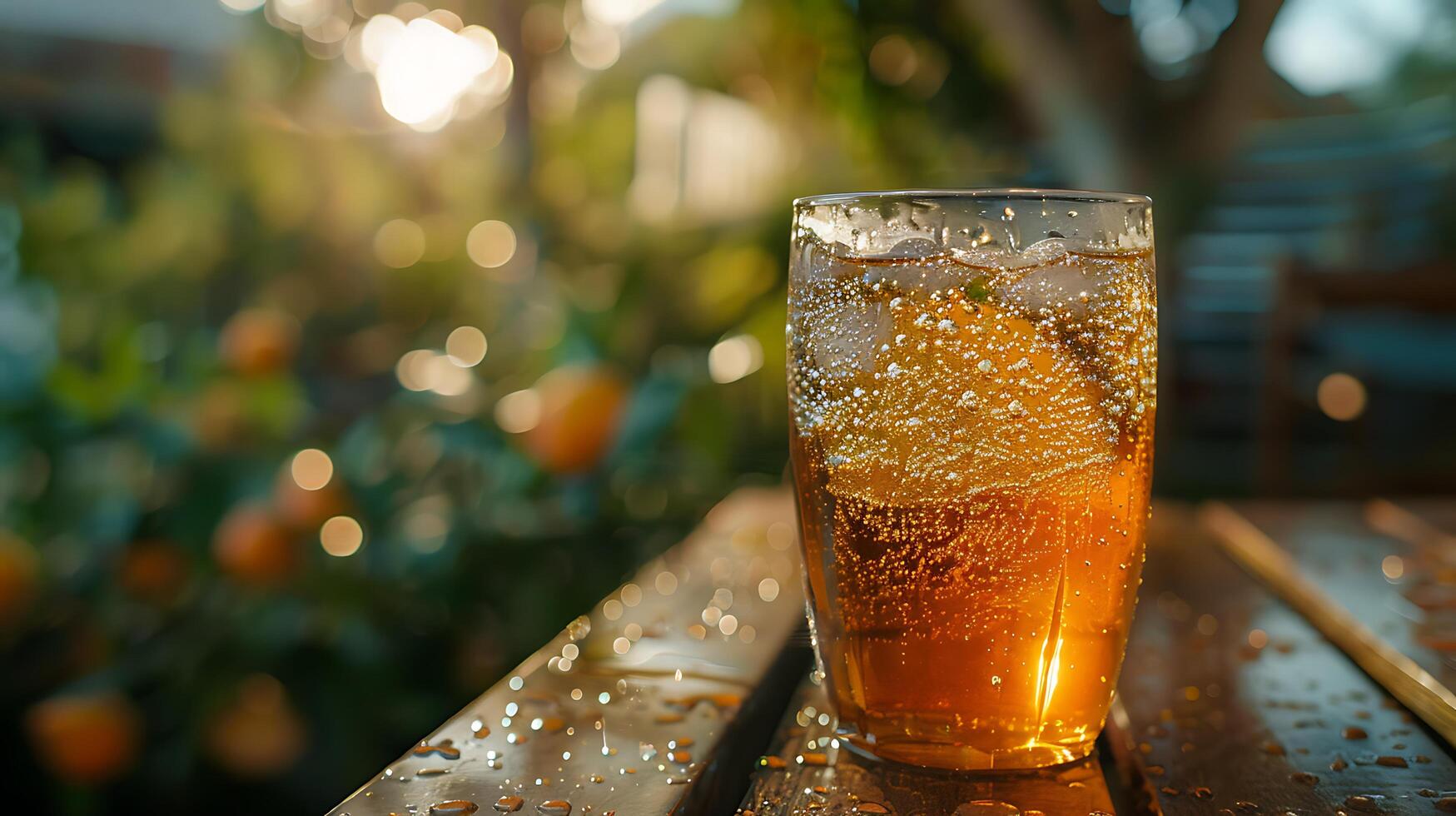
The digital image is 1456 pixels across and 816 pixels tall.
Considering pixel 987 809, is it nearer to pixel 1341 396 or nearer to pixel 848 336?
pixel 848 336

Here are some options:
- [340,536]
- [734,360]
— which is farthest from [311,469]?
[734,360]

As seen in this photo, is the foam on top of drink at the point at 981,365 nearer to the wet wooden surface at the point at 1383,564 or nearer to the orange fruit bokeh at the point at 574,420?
the wet wooden surface at the point at 1383,564

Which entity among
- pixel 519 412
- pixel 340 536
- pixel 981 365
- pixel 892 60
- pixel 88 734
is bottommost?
pixel 88 734

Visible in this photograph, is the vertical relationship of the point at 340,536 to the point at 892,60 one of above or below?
below

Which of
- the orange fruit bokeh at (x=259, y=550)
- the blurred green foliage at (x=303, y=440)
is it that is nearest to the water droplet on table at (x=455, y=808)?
the blurred green foliage at (x=303, y=440)

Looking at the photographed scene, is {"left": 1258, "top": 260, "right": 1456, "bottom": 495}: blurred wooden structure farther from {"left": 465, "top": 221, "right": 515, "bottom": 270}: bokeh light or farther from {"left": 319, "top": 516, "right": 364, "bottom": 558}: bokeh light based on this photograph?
{"left": 319, "top": 516, "right": 364, "bottom": 558}: bokeh light

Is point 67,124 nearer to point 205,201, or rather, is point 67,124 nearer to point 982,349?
point 205,201

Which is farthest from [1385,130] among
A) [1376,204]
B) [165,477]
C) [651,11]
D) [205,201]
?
[165,477]

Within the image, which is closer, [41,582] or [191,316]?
[41,582]
